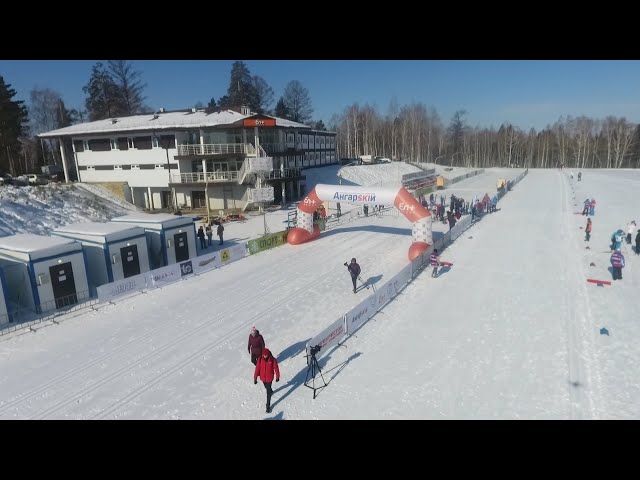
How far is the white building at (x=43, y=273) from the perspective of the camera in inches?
540

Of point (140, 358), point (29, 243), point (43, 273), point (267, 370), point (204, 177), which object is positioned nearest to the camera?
point (267, 370)

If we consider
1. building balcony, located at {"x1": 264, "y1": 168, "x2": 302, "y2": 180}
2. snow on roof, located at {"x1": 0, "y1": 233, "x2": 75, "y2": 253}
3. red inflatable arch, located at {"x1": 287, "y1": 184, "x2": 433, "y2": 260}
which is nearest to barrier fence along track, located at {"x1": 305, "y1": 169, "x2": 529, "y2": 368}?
red inflatable arch, located at {"x1": 287, "y1": 184, "x2": 433, "y2": 260}

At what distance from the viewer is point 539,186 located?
52.4m

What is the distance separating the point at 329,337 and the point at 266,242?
38.4 feet

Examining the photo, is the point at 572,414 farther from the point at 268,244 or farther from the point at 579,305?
the point at 268,244

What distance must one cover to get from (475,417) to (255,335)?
5017mm

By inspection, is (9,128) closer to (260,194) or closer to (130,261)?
(260,194)

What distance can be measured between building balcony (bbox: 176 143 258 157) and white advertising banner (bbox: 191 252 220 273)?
670 inches

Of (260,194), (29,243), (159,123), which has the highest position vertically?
(159,123)

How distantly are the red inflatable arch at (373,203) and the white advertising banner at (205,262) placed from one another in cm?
528

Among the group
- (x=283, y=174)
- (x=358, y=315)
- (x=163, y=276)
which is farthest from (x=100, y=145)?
(x=358, y=315)

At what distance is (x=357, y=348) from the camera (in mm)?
11312

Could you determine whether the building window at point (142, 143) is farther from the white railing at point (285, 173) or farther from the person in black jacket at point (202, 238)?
the person in black jacket at point (202, 238)

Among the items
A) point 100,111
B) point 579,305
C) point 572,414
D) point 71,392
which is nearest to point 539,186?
point 579,305
